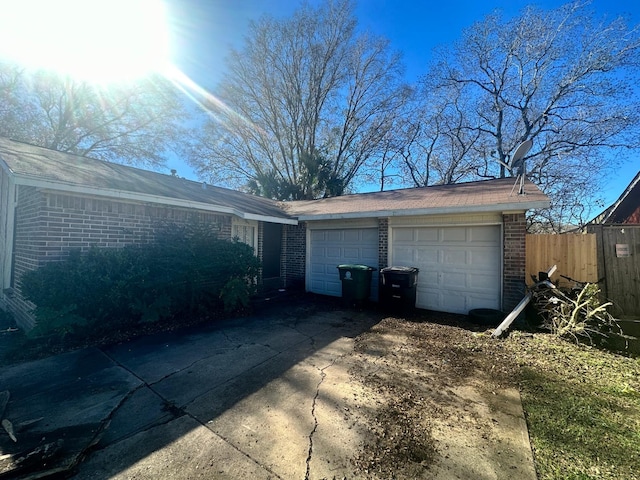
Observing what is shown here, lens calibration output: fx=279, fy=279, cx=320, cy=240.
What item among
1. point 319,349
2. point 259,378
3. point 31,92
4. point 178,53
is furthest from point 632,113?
point 31,92

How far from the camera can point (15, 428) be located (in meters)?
2.50

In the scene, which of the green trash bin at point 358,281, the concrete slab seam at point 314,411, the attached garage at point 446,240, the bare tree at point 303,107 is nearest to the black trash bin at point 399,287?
the green trash bin at point 358,281

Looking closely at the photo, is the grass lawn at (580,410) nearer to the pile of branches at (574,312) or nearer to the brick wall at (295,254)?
the pile of branches at (574,312)

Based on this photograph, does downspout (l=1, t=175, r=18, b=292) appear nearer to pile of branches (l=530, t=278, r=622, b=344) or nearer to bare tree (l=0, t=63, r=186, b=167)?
pile of branches (l=530, t=278, r=622, b=344)

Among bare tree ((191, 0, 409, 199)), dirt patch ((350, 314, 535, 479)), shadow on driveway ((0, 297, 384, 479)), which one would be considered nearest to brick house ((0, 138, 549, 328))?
dirt patch ((350, 314, 535, 479))

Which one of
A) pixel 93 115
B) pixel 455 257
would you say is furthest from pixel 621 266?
pixel 93 115

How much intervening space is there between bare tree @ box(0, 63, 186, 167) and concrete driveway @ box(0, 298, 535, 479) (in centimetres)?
1709

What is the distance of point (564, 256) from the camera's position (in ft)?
19.7

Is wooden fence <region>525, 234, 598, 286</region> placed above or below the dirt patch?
above

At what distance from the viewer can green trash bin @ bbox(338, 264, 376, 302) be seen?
7.12m

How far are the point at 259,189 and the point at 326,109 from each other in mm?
7376

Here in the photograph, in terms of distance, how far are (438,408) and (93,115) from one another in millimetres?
22009

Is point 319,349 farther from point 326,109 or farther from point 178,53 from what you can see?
point 326,109

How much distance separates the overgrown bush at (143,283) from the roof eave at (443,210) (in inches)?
104
